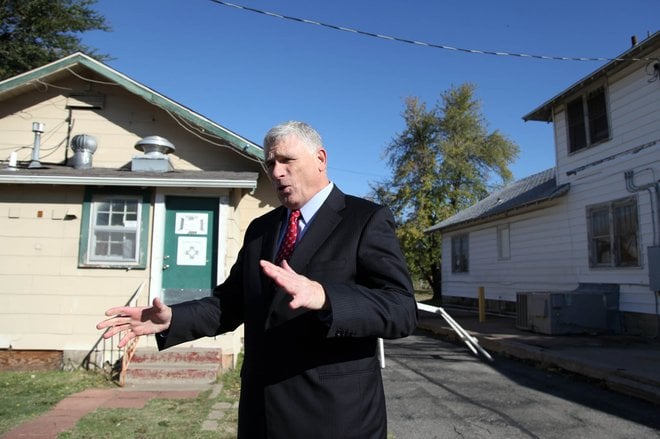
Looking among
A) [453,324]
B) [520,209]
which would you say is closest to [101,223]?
[453,324]

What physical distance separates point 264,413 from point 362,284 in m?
0.58

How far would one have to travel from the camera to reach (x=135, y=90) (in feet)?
25.5

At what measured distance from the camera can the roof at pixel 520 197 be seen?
13711 millimetres

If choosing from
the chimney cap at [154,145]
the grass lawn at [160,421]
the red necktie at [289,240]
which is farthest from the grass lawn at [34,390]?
the red necktie at [289,240]

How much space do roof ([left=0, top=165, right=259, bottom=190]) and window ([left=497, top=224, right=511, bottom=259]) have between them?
11.6 meters

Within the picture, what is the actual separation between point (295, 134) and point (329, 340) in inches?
33.2

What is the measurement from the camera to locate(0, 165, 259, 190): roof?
7191 millimetres

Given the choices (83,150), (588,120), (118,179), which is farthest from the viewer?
(588,120)

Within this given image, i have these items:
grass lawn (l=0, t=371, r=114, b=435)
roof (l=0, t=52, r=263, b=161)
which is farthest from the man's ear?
roof (l=0, t=52, r=263, b=161)

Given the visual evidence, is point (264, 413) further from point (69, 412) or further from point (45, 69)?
point (45, 69)

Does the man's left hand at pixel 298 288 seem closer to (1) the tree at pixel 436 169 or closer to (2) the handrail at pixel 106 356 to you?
(2) the handrail at pixel 106 356

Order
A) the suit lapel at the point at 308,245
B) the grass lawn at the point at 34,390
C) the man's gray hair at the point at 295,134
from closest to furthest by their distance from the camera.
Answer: the suit lapel at the point at 308,245 < the man's gray hair at the point at 295,134 < the grass lawn at the point at 34,390

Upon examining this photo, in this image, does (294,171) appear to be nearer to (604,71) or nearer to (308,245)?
(308,245)

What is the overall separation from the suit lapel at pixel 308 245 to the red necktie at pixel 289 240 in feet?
0.17
